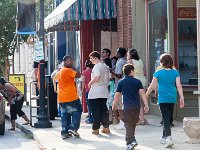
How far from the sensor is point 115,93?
9.91 meters

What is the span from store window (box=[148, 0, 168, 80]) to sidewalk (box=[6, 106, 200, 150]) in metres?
1.83

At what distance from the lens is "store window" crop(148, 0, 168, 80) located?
14.1 metres

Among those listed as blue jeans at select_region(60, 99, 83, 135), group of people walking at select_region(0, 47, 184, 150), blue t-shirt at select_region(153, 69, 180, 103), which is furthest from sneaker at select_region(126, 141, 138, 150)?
blue jeans at select_region(60, 99, 83, 135)

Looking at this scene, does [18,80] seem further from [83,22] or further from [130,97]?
[130,97]

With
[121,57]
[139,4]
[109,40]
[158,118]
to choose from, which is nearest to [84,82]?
[121,57]

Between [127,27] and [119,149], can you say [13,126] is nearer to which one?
[127,27]

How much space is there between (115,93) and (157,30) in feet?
16.7

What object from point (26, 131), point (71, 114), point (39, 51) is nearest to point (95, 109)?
point (71, 114)

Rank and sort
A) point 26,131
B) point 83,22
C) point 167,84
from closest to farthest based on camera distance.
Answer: point 167,84 → point 26,131 → point 83,22

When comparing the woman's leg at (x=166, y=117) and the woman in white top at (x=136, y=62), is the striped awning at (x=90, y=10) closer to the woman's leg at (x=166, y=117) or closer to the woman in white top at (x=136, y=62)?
the woman in white top at (x=136, y=62)

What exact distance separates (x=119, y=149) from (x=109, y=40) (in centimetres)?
885

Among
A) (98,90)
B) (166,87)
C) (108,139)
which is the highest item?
(166,87)

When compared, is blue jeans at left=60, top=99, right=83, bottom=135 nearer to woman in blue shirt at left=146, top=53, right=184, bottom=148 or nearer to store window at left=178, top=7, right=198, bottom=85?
woman in blue shirt at left=146, top=53, right=184, bottom=148

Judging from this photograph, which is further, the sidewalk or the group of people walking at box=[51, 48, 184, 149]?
the sidewalk
